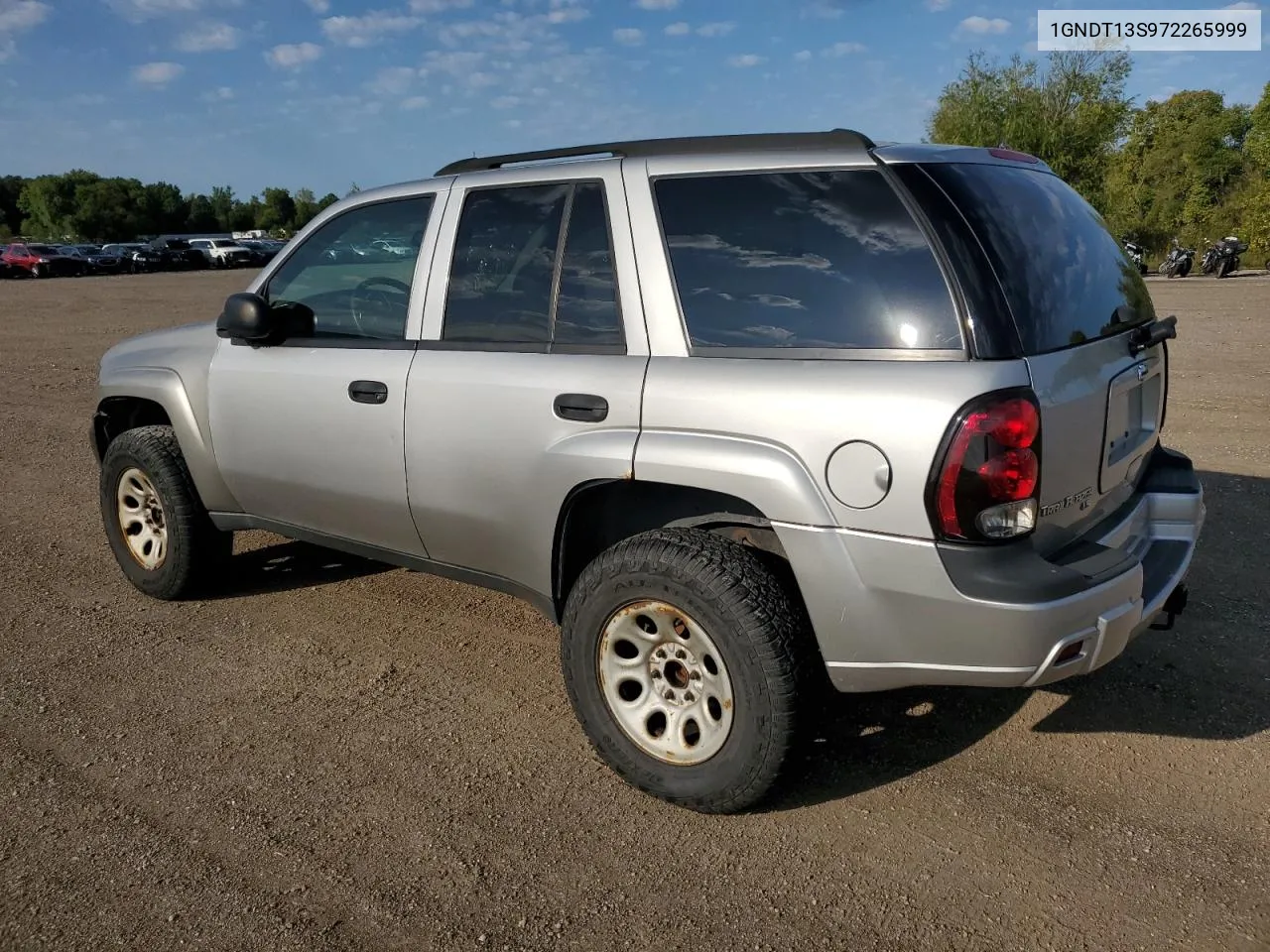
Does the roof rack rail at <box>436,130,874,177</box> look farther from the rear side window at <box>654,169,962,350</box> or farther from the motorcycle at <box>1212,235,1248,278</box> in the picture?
the motorcycle at <box>1212,235,1248,278</box>

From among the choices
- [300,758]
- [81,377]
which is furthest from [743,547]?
[81,377]

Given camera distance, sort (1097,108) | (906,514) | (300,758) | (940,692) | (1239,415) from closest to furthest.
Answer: (906,514), (300,758), (940,692), (1239,415), (1097,108)

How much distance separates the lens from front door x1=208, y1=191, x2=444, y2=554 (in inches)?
150

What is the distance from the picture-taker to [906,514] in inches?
104

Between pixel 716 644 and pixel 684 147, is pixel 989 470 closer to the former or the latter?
pixel 716 644

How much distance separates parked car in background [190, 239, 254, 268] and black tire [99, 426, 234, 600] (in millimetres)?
51077

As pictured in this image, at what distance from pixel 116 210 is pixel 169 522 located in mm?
108847

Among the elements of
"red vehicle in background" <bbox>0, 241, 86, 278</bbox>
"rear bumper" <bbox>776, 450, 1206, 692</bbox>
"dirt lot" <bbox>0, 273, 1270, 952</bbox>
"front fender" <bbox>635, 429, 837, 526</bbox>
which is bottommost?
"dirt lot" <bbox>0, 273, 1270, 952</bbox>

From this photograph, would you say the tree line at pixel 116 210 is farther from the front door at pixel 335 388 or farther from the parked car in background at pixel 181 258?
the front door at pixel 335 388

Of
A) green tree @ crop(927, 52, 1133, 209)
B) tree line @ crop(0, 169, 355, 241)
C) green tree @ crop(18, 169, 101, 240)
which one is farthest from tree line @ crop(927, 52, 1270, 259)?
green tree @ crop(18, 169, 101, 240)

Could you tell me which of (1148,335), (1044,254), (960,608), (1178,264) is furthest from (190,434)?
(1178,264)

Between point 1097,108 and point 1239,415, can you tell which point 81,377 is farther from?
point 1097,108

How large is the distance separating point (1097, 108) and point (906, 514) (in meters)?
47.4

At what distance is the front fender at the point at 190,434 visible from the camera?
448cm
